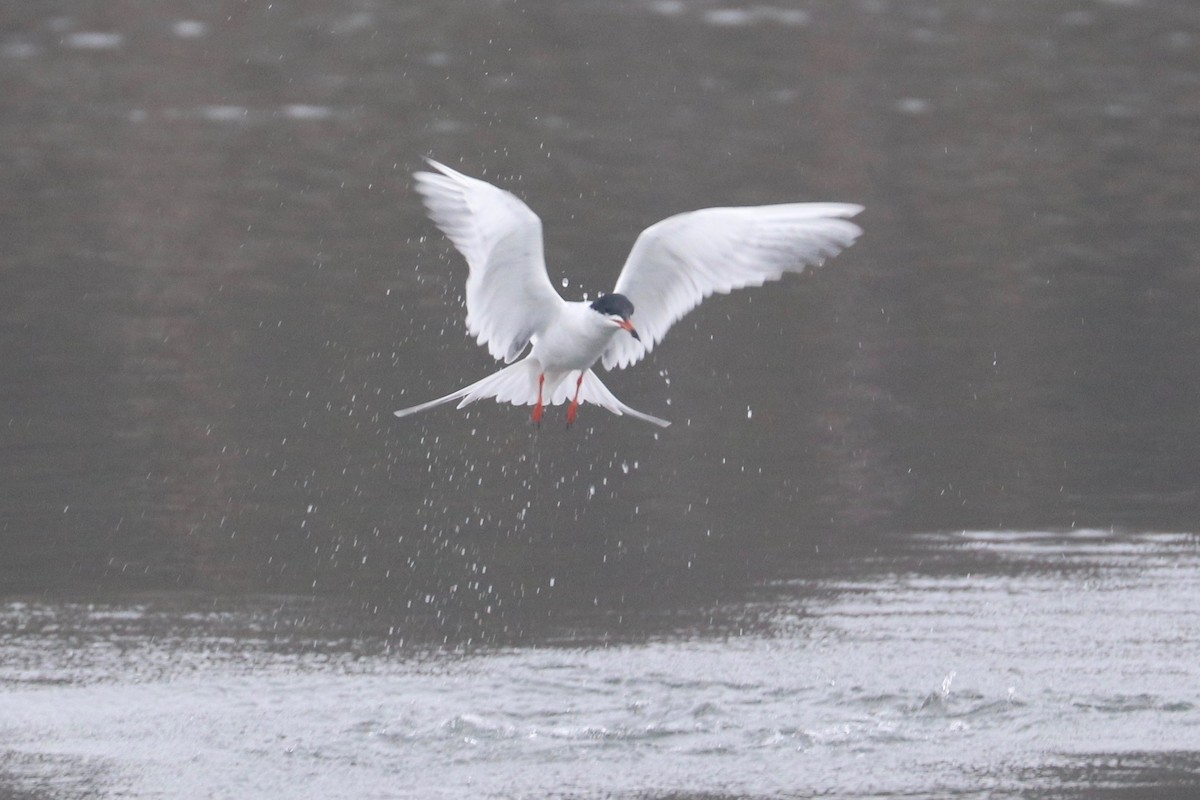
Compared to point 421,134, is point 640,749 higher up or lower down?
lower down

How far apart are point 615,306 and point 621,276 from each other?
0.18m

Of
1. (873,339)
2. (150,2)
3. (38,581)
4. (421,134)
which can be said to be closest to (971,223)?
(873,339)

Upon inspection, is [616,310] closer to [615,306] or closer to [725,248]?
[615,306]

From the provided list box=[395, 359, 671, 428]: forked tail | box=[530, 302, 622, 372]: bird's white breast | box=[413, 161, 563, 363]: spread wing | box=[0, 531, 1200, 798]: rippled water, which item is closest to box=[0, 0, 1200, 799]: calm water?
box=[0, 531, 1200, 798]: rippled water

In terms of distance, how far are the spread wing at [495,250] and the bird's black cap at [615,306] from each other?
20 centimetres

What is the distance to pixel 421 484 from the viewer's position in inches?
347

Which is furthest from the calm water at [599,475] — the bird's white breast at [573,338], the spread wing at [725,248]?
the spread wing at [725,248]

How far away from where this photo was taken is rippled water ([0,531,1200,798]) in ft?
19.1

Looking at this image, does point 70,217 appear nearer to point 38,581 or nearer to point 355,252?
point 355,252

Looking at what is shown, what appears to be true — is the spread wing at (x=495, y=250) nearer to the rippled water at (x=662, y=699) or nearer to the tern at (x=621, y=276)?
the tern at (x=621, y=276)

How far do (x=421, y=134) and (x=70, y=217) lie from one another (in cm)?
390

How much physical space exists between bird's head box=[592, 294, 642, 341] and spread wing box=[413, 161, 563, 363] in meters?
0.20

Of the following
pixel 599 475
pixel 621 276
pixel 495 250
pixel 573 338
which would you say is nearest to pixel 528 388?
pixel 573 338

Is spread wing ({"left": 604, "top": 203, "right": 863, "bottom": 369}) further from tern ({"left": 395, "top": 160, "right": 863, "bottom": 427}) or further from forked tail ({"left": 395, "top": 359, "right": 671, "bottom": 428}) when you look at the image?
forked tail ({"left": 395, "top": 359, "right": 671, "bottom": 428})
